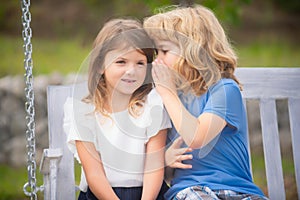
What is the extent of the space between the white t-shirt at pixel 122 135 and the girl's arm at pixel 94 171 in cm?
2

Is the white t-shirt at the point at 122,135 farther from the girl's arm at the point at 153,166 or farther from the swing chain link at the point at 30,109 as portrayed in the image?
the swing chain link at the point at 30,109

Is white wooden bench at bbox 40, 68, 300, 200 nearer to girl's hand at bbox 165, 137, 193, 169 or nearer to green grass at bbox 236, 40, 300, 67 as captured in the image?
girl's hand at bbox 165, 137, 193, 169

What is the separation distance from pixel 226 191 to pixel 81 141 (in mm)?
552

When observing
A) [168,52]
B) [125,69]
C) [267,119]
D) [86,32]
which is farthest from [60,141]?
[86,32]

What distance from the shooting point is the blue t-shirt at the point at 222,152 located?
2318mm

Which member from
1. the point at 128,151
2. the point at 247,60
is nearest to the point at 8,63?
the point at 247,60

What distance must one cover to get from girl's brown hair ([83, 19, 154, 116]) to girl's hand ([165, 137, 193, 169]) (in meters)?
0.18

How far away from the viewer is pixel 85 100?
2.44 m

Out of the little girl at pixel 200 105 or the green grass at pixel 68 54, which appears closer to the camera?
the little girl at pixel 200 105

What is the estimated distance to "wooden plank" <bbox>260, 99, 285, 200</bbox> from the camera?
2.83 m

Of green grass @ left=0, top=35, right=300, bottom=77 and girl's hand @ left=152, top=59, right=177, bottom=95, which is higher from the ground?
girl's hand @ left=152, top=59, right=177, bottom=95

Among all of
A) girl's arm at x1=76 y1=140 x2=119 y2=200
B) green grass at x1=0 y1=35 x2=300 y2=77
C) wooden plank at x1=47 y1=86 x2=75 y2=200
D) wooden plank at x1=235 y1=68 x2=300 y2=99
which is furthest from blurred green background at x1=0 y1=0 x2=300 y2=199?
girl's arm at x1=76 y1=140 x2=119 y2=200

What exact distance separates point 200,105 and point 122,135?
301 millimetres

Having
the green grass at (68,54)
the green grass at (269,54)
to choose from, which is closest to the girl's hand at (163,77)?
the green grass at (68,54)
